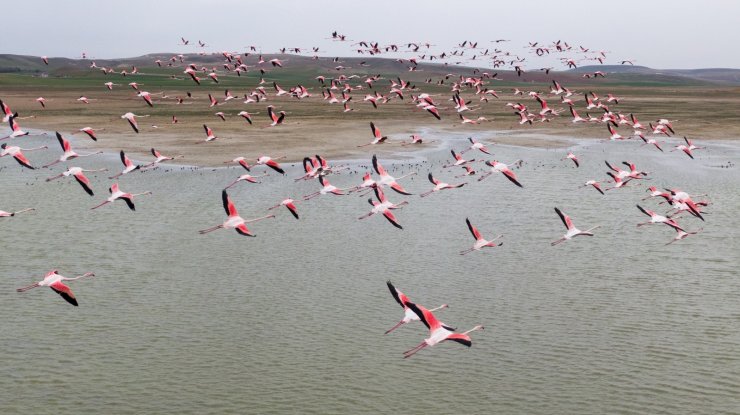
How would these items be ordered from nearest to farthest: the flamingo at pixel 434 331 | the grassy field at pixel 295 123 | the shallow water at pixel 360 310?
the flamingo at pixel 434 331, the shallow water at pixel 360 310, the grassy field at pixel 295 123

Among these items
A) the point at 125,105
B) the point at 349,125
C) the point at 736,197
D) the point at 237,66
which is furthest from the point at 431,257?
the point at 125,105

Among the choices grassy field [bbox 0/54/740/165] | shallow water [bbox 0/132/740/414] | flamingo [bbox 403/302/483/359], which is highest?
grassy field [bbox 0/54/740/165]

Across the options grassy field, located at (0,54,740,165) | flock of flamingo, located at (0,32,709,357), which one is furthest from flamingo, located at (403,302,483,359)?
grassy field, located at (0,54,740,165)

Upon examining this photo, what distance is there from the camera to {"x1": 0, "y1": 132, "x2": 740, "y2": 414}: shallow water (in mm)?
15695

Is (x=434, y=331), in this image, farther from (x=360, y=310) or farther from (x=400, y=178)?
(x=400, y=178)

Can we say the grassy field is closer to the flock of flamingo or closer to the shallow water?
the flock of flamingo

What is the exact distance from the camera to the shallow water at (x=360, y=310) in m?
15.7

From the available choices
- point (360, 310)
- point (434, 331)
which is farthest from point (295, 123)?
point (434, 331)

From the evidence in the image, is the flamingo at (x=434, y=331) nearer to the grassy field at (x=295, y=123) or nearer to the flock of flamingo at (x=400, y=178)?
the flock of flamingo at (x=400, y=178)

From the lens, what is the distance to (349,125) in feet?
208

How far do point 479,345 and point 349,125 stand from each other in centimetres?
4655

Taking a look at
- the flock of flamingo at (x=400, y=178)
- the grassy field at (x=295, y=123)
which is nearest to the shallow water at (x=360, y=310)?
the flock of flamingo at (x=400, y=178)

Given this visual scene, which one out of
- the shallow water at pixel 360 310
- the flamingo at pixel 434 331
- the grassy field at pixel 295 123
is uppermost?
the grassy field at pixel 295 123

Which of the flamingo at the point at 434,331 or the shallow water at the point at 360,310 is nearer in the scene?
the flamingo at the point at 434,331
